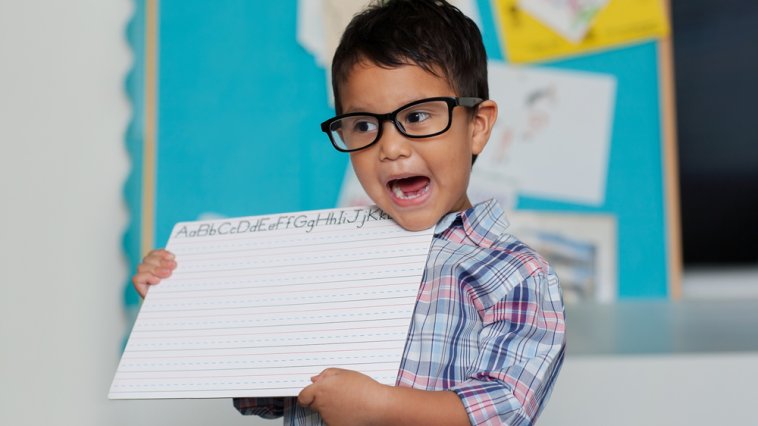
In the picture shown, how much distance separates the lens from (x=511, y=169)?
1.64 m

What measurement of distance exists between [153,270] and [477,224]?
0.35m

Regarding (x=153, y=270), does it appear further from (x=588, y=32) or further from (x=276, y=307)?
(x=588, y=32)

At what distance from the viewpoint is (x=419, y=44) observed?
0.80 metres

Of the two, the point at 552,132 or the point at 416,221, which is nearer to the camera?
the point at 416,221

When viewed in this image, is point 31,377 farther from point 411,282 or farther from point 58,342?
point 411,282

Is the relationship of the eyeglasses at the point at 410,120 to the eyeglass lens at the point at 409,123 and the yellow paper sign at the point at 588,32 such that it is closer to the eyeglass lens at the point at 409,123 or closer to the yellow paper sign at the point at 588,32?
the eyeglass lens at the point at 409,123

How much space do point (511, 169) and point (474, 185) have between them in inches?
3.1

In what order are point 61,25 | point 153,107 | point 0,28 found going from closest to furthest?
point 0,28
point 61,25
point 153,107

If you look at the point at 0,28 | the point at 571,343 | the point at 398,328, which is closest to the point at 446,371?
the point at 398,328

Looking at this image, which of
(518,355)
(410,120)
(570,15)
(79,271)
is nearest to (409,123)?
(410,120)

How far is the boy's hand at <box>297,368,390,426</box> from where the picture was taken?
0.70 meters

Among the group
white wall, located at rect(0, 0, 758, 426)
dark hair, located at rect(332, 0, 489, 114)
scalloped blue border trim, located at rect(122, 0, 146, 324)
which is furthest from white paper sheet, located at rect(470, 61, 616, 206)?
dark hair, located at rect(332, 0, 489, 114)

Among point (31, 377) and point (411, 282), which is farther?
point (31, 377)

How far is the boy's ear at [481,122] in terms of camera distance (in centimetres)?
85
